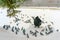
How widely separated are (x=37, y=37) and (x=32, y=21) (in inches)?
9.2

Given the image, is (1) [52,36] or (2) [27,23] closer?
(1) [52,36]

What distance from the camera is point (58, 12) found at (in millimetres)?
→ 1561

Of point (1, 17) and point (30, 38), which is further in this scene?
point (1, 17)

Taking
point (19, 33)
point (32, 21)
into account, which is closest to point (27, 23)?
point (32, 21)

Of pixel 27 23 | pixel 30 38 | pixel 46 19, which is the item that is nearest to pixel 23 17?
pixel 27 23

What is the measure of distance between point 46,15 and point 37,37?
396 mm

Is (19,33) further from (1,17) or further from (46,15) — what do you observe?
(46,15)

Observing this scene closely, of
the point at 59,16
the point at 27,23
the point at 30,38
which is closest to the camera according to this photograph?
the point at 30,38

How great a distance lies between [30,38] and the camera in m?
1.18

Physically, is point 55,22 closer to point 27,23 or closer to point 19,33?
point 27,23

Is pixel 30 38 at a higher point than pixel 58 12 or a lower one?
lower

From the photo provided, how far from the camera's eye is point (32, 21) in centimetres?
138

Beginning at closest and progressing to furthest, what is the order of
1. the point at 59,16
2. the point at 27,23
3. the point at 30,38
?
the point at 30,38
the point at 27,23
the point at 59,16

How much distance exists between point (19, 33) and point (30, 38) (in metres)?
0.11
